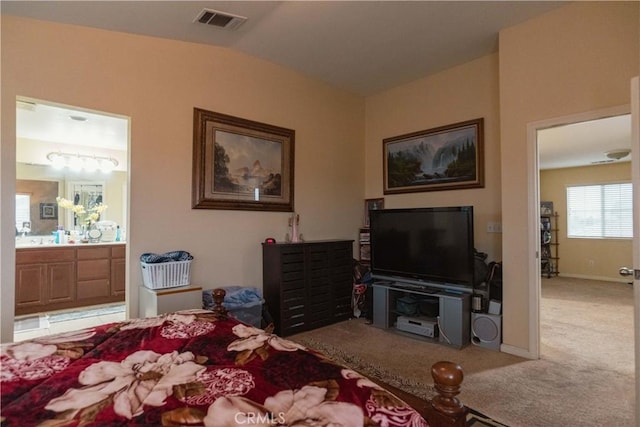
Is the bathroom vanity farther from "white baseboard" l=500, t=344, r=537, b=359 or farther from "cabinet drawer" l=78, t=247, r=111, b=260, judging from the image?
"white baseboard" l=500, t=344, r=537, b=359

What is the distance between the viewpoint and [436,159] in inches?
165

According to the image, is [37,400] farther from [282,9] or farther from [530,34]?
[530,34]

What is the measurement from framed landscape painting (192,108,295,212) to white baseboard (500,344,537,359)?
2.66 m

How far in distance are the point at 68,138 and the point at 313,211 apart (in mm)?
3936

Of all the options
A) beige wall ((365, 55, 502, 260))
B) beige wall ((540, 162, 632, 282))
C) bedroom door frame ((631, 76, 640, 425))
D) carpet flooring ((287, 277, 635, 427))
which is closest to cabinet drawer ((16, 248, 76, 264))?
carpet flooring ((287, 277, 635, 427))

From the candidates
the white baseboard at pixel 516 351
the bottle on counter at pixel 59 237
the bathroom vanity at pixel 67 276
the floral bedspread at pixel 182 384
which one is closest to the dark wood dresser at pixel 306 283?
the white baseboard at pixel 516 351

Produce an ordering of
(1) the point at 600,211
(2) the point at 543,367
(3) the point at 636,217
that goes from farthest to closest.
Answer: (1) the point at 600,211 → (2) the point at 543,367 → (3) the point at 636,217

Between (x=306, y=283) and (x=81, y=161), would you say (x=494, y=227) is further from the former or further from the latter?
(x=81, y=161)

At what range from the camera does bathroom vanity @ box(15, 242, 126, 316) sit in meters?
4.36

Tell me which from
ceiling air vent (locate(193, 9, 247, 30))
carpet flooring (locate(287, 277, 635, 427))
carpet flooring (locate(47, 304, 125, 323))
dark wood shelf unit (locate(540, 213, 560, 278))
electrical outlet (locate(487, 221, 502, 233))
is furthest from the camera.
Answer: dark wood shelf unit (locate(540, 213, 560, 278))

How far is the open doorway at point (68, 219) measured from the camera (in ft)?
14.1

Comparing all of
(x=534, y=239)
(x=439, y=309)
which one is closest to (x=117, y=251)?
(x=439, y=309)

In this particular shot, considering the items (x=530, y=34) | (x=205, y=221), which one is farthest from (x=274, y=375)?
(x=530, y=34)

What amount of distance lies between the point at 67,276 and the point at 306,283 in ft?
11.2
